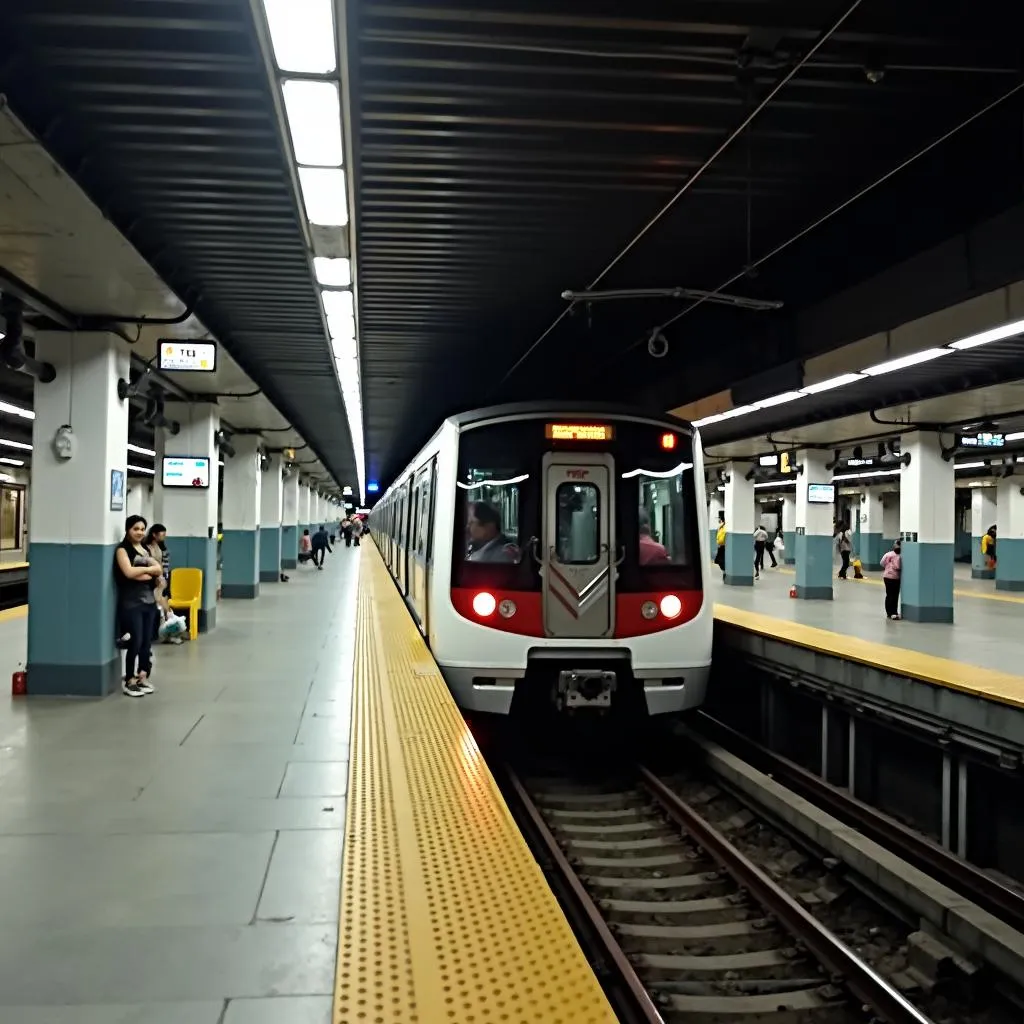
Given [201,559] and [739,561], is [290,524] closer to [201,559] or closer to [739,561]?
[739,561]

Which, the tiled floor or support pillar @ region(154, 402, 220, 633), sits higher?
support pillar @ region(154, 402, 220, 633)

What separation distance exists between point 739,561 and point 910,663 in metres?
17.3

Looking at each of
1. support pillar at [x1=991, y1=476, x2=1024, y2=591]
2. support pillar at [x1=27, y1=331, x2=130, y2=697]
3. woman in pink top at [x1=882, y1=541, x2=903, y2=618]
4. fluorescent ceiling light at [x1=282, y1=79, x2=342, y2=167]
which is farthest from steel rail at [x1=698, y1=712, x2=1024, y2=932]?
support pillar at [x1=991, y1=476, x2=1024, y2=591]

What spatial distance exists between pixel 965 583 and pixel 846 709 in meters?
22.8

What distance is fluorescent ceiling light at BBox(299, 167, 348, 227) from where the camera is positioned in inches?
214

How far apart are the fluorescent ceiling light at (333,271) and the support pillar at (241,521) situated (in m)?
10.3

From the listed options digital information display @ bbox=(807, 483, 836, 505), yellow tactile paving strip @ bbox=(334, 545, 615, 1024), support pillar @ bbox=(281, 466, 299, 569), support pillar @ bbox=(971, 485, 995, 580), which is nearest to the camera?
yellow tactile paving strip @ bbox=(334, 545, 615, 1024)

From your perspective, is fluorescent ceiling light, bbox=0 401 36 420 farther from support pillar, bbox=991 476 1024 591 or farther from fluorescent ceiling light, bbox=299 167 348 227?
support pillar, bbox=991 476 1024 591

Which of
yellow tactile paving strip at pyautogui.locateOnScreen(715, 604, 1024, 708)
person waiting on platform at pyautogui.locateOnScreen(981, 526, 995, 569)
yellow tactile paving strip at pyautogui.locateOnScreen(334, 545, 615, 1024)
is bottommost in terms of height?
yellow tactile paving strip at pyautogui.locateOnScreen(334, 545, 615, 1024)

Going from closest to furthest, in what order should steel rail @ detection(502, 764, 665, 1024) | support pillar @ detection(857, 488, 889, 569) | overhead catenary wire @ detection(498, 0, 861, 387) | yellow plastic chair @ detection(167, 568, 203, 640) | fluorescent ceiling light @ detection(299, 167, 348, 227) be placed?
steel rail @ detection(502, 764, 665, 1024), overhead catenary wire @ detection(498, 0, 861, 387), fluorescent ceiling light @ detection(299, 167, 348, 227), yellow plastic chair @ detection(167, 568, 203, 640), support pillar @ detection(857, 488, 889, 569)

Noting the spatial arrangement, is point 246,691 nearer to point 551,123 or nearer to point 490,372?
point 551,123

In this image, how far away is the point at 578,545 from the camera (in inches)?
284

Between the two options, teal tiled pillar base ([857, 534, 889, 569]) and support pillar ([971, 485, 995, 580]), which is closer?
support pillar ([971, 485, 995, 580])

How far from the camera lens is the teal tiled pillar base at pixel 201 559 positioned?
1299cm
